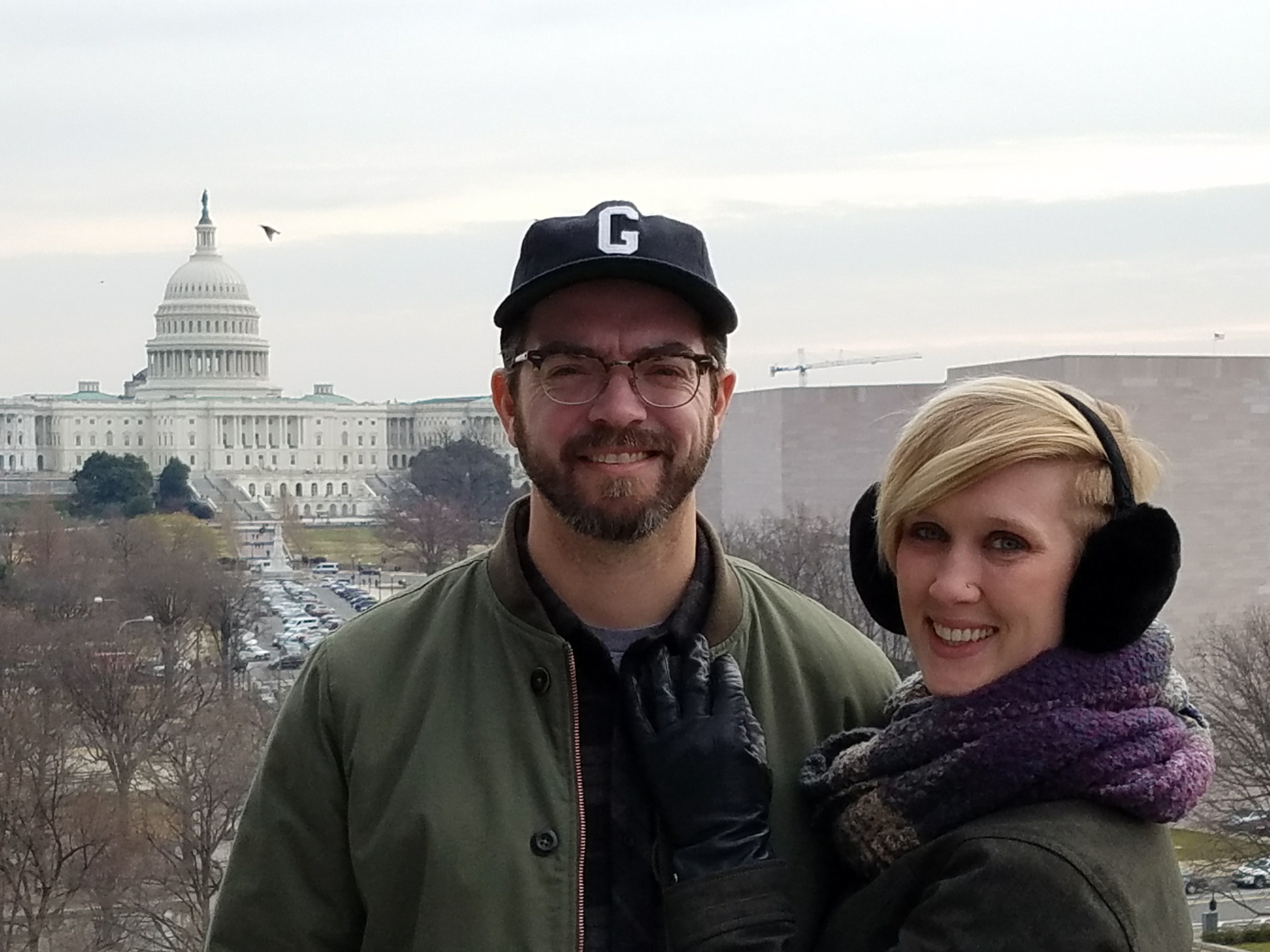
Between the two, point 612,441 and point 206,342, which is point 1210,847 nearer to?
point 612,441

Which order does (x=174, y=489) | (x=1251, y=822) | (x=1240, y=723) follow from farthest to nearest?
(x=174, y=489) → (x=1240, y=723) → (x=1251, y=822)

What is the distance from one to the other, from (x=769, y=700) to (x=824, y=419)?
135 feet

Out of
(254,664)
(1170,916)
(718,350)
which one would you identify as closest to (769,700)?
(718,350)

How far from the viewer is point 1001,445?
9.62 ft

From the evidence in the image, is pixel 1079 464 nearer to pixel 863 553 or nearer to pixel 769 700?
pixel 863 553

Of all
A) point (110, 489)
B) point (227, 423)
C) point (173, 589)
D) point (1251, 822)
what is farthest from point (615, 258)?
point (227, 423)

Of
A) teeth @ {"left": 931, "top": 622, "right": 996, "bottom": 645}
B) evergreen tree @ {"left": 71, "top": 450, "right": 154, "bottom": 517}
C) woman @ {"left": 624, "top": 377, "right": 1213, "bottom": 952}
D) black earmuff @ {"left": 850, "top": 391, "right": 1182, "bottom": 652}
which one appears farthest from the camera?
evergreen tree @ {"left": 71, "top": 450, "right": 154, "bottom": 517}

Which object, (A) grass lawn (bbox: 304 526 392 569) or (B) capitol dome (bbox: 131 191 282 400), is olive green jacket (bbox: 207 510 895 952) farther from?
(B) capitol dome (bbox: 131 191 282 400)

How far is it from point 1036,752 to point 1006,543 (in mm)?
370

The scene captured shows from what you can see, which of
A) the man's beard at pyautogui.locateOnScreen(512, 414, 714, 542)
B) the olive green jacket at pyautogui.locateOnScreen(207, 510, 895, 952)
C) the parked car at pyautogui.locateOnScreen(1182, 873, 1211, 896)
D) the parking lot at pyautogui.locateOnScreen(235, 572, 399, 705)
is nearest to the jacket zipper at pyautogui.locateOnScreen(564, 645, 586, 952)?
the olive green jacket at pyautogui.locateOnScreen(207, 510, 895, 952)

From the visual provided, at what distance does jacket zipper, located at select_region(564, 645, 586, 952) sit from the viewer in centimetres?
327

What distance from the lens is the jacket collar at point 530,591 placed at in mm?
3467

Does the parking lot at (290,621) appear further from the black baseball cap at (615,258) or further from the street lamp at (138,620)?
the black baseball cap at (615,258)

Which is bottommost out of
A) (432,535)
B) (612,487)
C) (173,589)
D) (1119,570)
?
(173,589)
